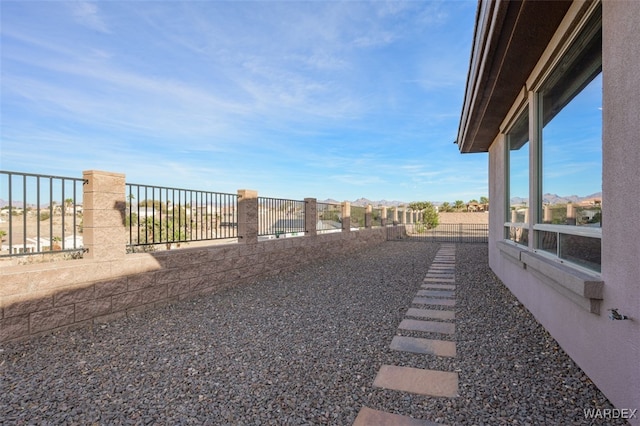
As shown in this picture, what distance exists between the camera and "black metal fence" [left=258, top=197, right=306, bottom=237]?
6762mm

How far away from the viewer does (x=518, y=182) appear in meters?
4.87

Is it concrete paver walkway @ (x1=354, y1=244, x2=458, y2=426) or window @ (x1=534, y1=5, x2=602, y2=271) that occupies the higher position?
window @ (x1=534, y1=5, x2=602, y2=271)

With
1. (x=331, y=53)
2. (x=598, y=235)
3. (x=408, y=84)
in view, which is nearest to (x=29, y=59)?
(x=331, y=53)

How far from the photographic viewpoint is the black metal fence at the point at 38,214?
325 cm

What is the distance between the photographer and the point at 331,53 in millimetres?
12008

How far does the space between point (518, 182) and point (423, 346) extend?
338 centimetres

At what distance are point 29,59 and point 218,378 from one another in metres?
9.36

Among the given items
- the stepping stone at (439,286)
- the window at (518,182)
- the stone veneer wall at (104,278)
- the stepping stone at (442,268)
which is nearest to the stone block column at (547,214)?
the window at (518,182)

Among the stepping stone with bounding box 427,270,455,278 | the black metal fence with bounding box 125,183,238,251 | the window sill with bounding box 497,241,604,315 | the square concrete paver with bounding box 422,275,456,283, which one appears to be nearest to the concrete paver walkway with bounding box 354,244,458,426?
the square concrete paver with bounding box 422,275,456,283

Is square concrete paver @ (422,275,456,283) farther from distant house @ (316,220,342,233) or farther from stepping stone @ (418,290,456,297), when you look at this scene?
distant house @ (316,220,342,233)

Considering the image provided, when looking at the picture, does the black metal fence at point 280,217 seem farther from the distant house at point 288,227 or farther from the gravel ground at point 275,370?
the gravel ground at point 275,370

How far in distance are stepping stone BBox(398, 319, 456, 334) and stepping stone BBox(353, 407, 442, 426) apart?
1706mm

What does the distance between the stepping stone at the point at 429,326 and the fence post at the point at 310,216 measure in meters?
4.85

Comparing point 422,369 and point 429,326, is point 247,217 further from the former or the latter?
point 422,369
